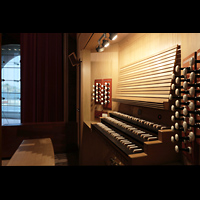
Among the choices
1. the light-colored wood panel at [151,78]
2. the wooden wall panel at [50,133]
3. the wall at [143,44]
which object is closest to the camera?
the light-colored wood panel at [151,78]

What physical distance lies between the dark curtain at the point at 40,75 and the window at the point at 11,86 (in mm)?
139

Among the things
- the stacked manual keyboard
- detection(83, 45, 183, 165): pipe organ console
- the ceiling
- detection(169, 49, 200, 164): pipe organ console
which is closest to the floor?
detection(83, 45, 183, 165): pipe organ console

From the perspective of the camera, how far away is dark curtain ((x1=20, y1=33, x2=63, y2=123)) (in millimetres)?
5043

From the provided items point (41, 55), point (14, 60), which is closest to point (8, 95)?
point (14, 60)

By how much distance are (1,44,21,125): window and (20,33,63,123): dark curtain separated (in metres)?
0.14

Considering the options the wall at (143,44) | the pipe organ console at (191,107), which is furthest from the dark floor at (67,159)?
the pipe organ console at (191,107)

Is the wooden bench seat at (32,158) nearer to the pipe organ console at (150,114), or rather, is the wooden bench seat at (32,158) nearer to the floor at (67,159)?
the pipe organ console at (150,114)

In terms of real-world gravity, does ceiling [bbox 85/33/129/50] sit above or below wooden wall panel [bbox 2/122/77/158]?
above

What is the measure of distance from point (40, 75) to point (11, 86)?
33.3 inches

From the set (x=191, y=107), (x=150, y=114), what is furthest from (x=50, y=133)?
(x=191, y=107)

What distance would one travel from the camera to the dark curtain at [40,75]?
5.04 m

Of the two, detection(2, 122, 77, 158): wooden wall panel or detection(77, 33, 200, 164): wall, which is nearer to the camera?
detection(77, 33, 200, 164): wall

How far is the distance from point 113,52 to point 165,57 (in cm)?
198

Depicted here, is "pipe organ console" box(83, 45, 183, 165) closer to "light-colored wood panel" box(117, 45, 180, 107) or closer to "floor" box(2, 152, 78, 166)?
"light-colored wood panel" box(117, 45, 180, 107)
